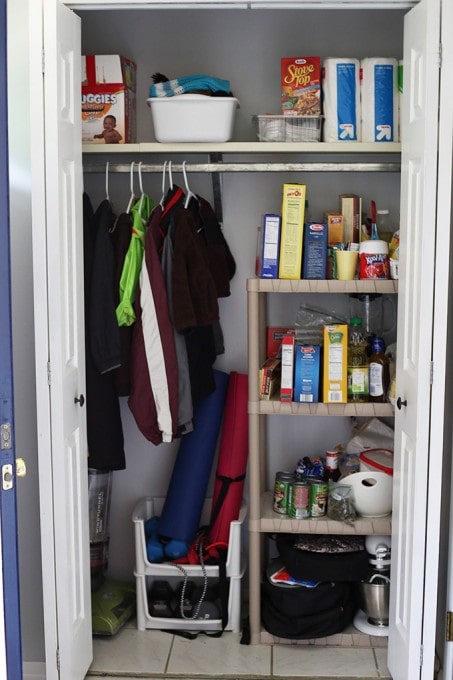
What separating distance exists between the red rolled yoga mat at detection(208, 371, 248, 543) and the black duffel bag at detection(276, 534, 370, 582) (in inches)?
10.9

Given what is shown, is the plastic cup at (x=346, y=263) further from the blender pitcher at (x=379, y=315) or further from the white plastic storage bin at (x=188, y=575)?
the white plastic storage bin at (x=188, y=575)

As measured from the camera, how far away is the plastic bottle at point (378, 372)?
3.23 m

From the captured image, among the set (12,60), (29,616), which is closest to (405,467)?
(29,616)

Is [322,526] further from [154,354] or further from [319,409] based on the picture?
[154,354]

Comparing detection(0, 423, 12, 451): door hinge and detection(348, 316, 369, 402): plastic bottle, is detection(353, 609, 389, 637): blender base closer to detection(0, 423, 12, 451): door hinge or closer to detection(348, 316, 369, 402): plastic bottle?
detection(348, 316, 369, 402): plastic bottle

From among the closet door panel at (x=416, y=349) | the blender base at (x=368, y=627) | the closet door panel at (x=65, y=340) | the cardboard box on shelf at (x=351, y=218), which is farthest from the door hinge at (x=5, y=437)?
the blender base at (x=368, y=627)

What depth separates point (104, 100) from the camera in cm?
326

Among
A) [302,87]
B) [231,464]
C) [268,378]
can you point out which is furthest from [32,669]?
[302,87]

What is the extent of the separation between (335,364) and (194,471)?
740mm

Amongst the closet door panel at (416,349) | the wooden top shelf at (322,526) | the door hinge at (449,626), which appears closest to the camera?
the closet door panel at (416,349)

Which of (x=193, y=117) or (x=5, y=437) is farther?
(x=193, y=117)

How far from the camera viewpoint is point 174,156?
138 inches

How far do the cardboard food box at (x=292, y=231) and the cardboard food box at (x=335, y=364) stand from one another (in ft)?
0.77

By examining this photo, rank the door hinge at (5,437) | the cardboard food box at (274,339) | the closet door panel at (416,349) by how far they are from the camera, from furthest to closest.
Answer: the cardboard food box at (274,339) < the closet door panel at (416,349) < the door hinge at (5,437)
